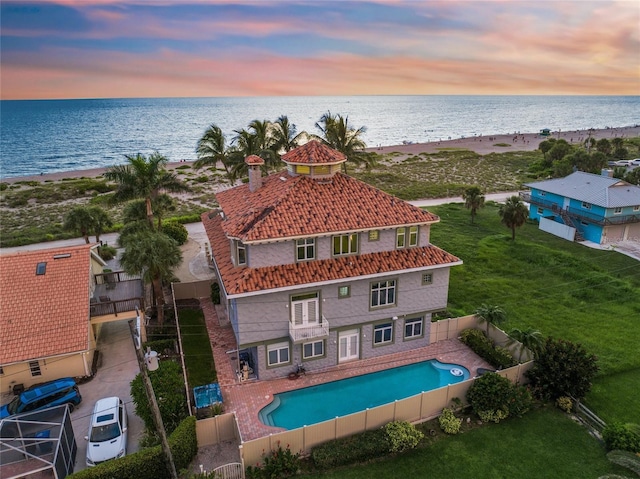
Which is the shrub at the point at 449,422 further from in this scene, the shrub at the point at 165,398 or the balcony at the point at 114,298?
the balcony at the point at 114,298

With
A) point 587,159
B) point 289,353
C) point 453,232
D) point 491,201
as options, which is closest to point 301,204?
point 289,353

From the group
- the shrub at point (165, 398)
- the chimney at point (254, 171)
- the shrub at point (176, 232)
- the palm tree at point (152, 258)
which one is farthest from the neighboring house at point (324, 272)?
the shrub at point (176, 232)

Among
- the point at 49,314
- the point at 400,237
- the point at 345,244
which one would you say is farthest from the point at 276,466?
the point at 49,314

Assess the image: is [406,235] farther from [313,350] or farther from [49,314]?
[49,314]

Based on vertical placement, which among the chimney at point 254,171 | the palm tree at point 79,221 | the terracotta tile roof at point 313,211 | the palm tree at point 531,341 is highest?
the chimney at point 254,171

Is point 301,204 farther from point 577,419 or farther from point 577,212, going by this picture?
point 577,212

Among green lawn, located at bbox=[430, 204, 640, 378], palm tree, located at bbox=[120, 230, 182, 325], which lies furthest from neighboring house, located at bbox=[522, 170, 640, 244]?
palm tree, located at bbox=[120, 230, 182, 325]
